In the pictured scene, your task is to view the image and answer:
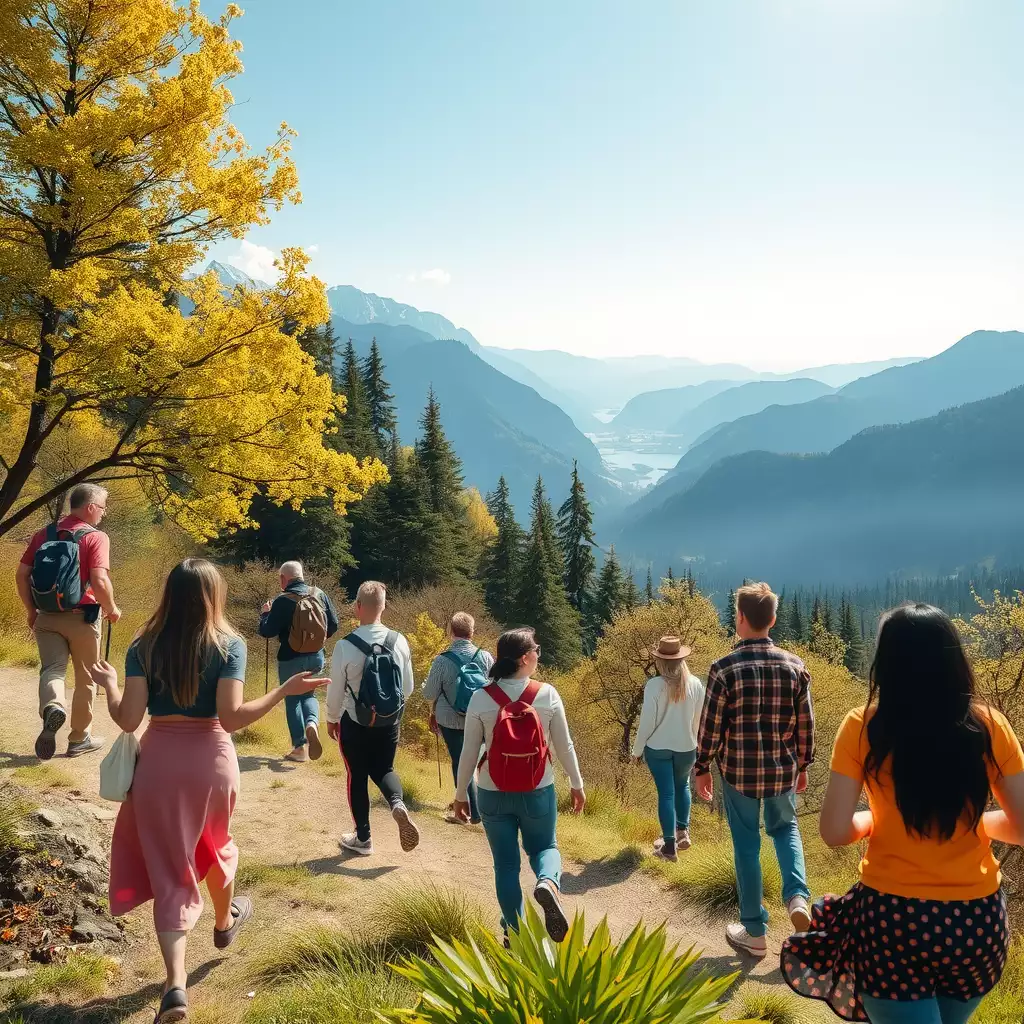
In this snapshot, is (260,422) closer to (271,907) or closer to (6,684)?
(271,907)

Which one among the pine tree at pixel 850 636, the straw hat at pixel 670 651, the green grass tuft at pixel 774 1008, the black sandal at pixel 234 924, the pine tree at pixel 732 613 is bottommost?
the pine tree at pixel 850 636

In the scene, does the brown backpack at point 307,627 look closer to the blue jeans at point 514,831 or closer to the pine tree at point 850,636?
the blue jeans at point 514,831

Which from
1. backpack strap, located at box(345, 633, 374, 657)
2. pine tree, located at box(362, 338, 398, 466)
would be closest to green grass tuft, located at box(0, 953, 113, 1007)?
backpack strap, located at box(345, 633, 374, 657)

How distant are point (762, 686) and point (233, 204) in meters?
6.75

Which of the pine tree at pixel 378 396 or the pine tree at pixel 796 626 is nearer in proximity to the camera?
the pine tree at pixel 378 396

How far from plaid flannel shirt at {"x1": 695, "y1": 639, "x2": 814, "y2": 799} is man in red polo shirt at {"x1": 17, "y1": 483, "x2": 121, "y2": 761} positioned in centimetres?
502

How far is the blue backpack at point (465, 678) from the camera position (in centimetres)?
653

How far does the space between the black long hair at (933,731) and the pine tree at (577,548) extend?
2002 inches

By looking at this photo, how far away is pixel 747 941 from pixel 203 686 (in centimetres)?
386

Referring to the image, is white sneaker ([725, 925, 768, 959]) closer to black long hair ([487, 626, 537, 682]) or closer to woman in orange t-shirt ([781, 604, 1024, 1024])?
woman in orange t-shirt ([781, 604, 1024, 1024])

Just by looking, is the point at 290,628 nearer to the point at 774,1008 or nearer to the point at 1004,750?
the point at 774,1008

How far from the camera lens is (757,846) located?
15.5 ft

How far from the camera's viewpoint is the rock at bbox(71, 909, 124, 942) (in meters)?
4.22

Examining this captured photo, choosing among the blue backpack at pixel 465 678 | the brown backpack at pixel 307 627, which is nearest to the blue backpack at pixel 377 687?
the blue backpack at pixel 465 678
